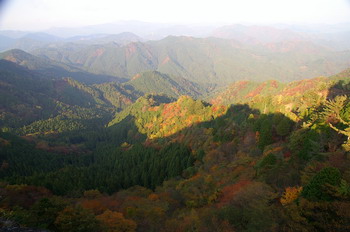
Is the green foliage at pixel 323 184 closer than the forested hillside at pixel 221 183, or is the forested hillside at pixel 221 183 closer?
the green foliage at pixel 323 184

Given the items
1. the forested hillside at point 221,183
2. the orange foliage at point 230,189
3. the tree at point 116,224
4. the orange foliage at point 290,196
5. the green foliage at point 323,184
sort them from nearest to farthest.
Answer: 1. the green foliage at point 323,184
2. the forested hillside at point 221,183
3. the orange foliage at point 290,196
4. the tree at point 116,224
5. the orange foliage at point 230,189

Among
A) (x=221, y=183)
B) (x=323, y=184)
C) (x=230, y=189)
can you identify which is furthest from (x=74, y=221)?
(x=221, y=183)

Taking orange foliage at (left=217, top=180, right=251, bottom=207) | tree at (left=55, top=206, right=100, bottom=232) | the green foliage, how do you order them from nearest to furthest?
1. the green foliage
2. tree at (left=55, top=206, right=100, bottom=232)
3. orange foliage at (left=217, top=180, right=251, bottom=207)

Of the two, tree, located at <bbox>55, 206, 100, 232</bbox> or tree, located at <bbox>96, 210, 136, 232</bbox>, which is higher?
tree, located at <bbox>55, 206, 100, 232</bbox>

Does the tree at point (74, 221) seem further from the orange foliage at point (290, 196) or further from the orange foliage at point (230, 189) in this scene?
the orange foliage at point (290, 196)

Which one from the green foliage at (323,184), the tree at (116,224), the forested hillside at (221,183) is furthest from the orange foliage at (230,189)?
the green foliage at (323,184)

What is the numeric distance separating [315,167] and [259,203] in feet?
28.8

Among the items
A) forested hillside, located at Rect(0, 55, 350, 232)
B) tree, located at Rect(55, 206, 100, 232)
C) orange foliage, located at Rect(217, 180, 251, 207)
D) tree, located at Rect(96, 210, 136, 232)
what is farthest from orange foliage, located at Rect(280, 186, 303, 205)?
tree, located at Rect(55, 206, 100, 232)

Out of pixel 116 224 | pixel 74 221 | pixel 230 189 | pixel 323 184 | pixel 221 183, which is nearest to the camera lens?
pixel 323 184

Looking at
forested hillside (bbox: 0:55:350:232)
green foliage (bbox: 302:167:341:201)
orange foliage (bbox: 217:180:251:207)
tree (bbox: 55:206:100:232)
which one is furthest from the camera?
orange foliage (bbox: 217:180:251:207)

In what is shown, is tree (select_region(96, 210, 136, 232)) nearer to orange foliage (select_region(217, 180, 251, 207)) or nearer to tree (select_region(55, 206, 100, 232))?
tree (select_region(55, 206, 100, 232))

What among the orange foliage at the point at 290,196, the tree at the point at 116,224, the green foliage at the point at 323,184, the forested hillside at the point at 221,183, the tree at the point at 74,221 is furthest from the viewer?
the tree at the point at 116,224

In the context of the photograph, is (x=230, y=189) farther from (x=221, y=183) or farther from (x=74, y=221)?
(x=74, y=221)

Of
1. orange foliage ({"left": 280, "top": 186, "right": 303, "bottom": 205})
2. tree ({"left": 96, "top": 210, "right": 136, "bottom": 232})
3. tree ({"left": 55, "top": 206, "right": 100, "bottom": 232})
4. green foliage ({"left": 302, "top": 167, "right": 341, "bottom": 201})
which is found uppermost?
green foliage ({"left": 302, "top": 167, "right": 341, "bottom": 201})
